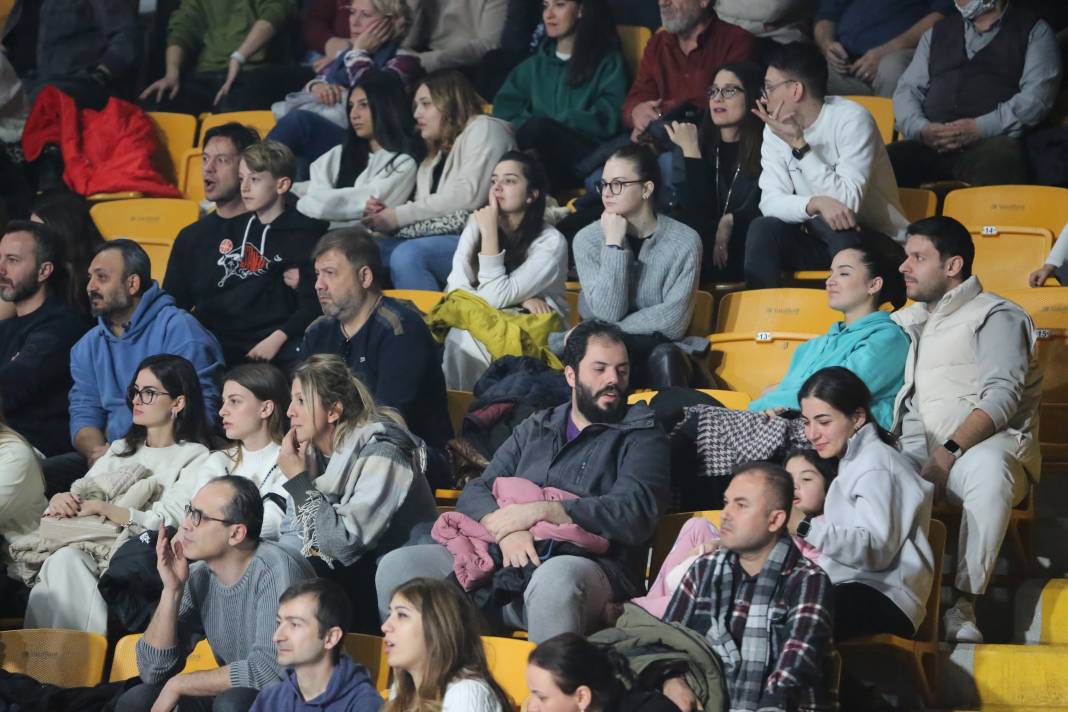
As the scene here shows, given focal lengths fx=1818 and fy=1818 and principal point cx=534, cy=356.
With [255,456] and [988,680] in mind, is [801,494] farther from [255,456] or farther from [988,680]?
[255,456]

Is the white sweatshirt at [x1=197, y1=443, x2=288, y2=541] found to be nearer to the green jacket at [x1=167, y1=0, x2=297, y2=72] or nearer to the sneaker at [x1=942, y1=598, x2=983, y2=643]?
the sneaker at [x1=942, y1=598, x2=983, y2=643]

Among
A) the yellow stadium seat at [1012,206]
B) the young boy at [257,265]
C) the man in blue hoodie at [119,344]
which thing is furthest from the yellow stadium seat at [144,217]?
the yellow stadium seat at [1012,206]

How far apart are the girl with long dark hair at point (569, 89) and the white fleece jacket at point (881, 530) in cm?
296

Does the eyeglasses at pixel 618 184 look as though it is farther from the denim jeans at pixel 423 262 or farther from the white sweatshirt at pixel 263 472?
the white sweatshirt at pixel 263 472

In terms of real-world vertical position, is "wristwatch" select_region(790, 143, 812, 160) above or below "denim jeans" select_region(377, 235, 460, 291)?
above

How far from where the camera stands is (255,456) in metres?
5.29

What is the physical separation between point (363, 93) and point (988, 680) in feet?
12.1

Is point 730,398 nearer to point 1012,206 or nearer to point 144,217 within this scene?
point 1012,206

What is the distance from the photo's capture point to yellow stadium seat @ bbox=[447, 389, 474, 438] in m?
5.88

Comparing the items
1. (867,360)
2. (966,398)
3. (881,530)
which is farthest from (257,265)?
(881,530)

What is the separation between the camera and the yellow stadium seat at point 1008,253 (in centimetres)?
643

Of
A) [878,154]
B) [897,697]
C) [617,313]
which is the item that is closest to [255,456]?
[617,313]

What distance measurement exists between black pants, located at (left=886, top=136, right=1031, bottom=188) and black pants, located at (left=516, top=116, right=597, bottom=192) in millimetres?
1235

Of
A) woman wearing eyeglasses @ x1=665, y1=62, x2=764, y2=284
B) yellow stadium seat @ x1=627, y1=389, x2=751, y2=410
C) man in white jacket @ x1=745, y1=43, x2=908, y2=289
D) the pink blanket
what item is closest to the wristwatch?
man in white jacket @ x1=745, y1=43, x2=908, y2=289
